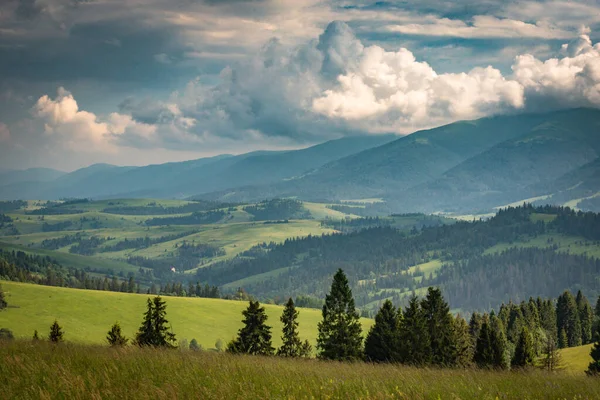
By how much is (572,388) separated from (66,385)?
1257cm

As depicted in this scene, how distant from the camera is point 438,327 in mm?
55531

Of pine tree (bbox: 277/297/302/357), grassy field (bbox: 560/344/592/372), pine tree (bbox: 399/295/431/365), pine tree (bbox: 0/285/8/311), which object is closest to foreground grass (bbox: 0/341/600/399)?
pine tree (bbox: 399/295/431/365)

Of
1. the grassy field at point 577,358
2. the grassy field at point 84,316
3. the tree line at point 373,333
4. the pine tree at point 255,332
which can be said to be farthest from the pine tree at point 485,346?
the grassy field at point 84,316

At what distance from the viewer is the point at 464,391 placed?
14.0 m

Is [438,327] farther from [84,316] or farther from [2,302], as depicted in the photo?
[2,302]

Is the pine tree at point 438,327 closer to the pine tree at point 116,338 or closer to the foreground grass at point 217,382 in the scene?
the pine tree at point 116,338

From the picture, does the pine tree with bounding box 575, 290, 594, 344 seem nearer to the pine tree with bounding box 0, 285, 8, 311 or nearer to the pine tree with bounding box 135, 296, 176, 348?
the pine tree with bounding box 135, 296, 176, 348

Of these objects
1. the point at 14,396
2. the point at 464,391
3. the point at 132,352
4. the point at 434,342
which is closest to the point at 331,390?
the point at 464,391

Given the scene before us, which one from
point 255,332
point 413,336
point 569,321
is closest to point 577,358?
point 569,321

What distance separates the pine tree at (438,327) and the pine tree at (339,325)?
6907 mm

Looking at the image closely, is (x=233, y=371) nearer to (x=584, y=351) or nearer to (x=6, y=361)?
(x=6, y=361)

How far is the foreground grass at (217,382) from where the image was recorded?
12.8 meters

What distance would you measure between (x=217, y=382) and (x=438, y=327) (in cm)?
4509

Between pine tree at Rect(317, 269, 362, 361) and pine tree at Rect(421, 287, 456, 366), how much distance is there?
6907 millimetres
